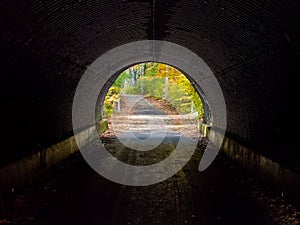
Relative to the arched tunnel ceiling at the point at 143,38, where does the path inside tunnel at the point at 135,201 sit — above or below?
below

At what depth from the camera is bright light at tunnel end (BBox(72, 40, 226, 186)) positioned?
32.3 ft

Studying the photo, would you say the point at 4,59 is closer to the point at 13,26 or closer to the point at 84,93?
the point at 13,26

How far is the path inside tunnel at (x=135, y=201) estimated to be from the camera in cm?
605

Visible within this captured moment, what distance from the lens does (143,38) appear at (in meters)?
11.7

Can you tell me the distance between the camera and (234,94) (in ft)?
38.3

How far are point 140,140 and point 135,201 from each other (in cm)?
998

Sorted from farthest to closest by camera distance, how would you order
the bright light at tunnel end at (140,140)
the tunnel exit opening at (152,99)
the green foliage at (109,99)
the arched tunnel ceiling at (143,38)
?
the tunnel exit opening at (152,99) < the green foliage at (109,99) < the bright light at tunnel end at (140,140) < the arched tunnel ceiling at (143,38)

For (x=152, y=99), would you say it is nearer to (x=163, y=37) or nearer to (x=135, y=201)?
(x=163, y=37)

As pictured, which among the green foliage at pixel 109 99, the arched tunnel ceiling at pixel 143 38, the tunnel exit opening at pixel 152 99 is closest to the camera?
the arched tunnel ceiling at pixel 143 38

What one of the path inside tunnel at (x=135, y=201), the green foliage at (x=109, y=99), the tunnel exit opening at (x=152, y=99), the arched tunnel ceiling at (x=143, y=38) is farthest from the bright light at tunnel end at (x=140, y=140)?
the green foliage at (x=109, y=99)

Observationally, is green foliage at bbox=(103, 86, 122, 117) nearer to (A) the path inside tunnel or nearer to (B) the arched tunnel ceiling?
(B) the arched tunnel ceiling

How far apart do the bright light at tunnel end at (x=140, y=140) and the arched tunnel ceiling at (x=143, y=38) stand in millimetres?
1402

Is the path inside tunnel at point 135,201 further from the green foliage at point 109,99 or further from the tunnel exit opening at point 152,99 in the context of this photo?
the green foliage at point 109,99

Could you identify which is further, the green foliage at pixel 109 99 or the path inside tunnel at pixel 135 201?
the green foliage at pixel 109 99
